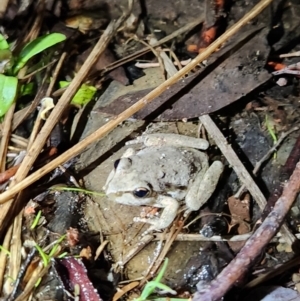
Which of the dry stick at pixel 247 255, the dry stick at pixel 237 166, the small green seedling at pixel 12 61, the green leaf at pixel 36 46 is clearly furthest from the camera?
the green leaf at pixel 36 46

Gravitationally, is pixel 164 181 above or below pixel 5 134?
below

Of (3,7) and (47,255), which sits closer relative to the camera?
(47,255)

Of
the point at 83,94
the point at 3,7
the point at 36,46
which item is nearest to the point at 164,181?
the point at 83,94

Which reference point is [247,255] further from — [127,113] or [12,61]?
[12,61]

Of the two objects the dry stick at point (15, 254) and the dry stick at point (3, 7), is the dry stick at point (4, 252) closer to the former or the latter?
the dry stick at point (15, 254)

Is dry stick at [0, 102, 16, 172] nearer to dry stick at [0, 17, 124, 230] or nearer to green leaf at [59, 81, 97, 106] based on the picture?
dry stick at [0, 17, 124, 230]

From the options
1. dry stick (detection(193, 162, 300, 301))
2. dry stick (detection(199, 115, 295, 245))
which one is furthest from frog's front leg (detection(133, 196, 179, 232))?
dry stick (detection(193, 162, 300, 301))

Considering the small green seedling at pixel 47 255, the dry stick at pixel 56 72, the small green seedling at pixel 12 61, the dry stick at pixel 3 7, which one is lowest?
the small green seedling at pixel 47 255

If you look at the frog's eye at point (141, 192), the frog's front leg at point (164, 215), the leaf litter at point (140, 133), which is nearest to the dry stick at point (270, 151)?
the leaf litter at point (140, 133)
